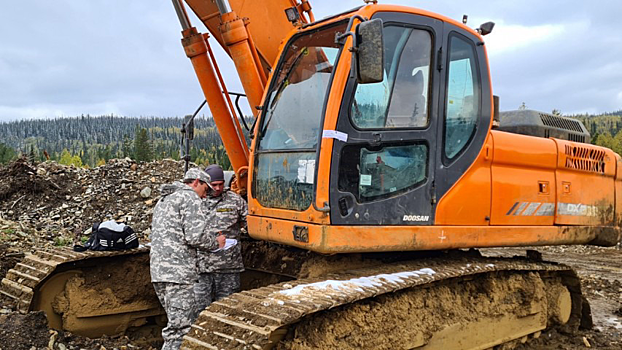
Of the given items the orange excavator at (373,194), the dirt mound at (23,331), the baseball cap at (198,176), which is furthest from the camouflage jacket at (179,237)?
the dirt mound at (23,331)

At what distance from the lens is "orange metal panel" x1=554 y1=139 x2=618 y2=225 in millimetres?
5395

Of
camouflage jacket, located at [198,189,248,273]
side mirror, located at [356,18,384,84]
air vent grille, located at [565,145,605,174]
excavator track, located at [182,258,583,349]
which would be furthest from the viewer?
air vent grille, located at [565,145,605,174]

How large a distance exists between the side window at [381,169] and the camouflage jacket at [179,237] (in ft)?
4.31

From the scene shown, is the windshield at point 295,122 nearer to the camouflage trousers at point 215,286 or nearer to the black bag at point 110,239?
the camouflage trousers at point 215,286

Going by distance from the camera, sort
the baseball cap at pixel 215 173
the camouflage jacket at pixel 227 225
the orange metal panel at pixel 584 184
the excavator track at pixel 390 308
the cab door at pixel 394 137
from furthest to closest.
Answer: the orange metal panel at pixel 584 184 < the baseball cap at pixel 215 173 < the camouflage jacket at pixel 227 225 < the cab door at pixel 394 137 < the excavator track at pixel 390 308

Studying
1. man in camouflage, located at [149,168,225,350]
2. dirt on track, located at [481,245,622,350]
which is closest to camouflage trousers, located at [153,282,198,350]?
man in camouflage, located at [149,168,225,350]

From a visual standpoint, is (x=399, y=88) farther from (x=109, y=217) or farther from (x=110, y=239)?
(x=109, y=217)

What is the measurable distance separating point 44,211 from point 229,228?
391 inches

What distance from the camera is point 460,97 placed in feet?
15.1

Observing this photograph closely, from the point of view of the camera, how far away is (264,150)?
4566 millimetres

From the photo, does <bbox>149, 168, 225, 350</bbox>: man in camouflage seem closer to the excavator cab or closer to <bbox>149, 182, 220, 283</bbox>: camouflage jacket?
<bbox>149, 182, 220, 283</bbox>: camouflage jacket

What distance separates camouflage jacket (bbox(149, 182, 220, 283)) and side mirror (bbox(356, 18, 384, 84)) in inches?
72.1

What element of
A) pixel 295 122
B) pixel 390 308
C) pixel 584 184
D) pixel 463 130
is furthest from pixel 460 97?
pixel 584 184

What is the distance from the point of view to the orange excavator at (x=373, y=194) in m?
3.85
